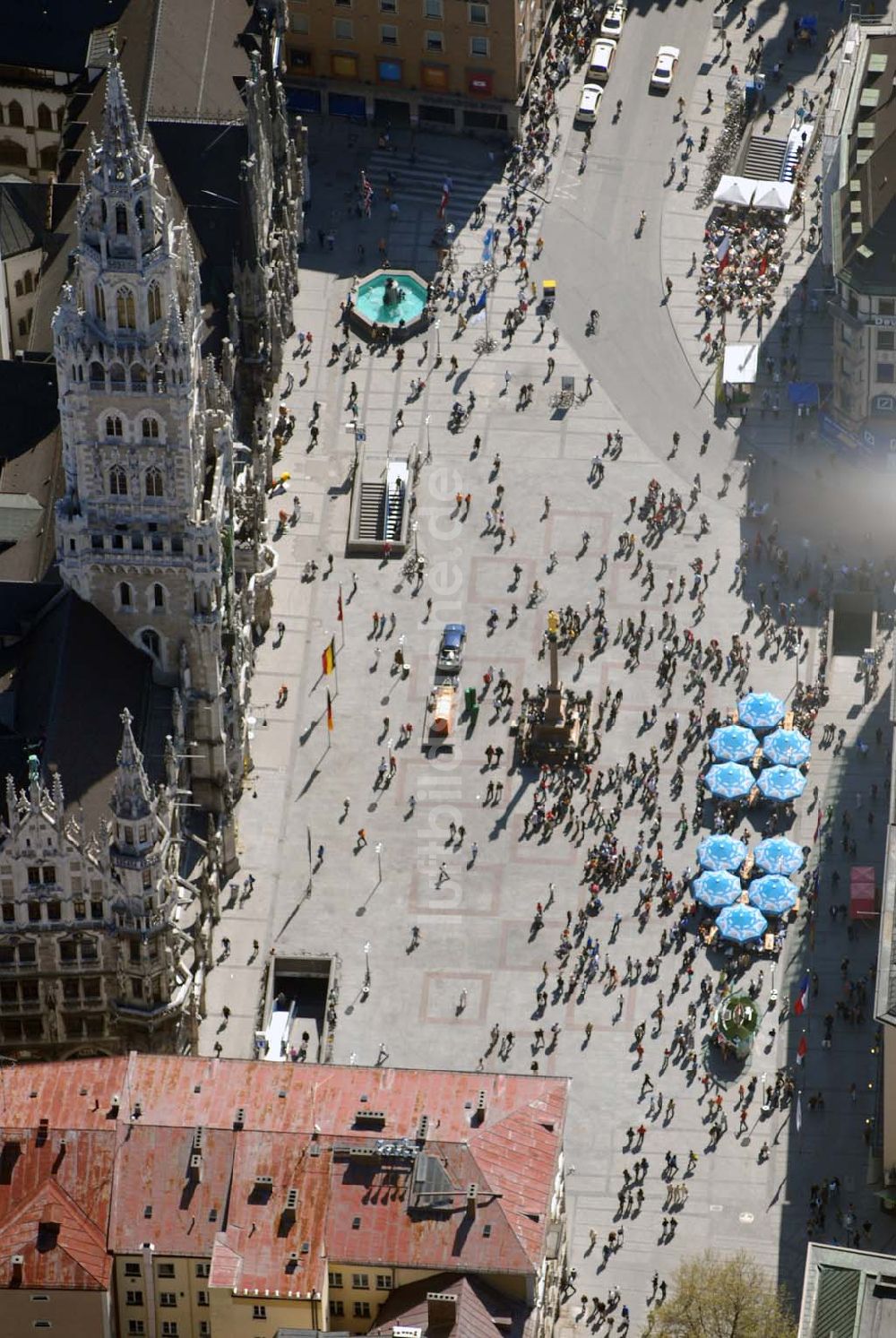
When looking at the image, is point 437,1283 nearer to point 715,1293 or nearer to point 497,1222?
point 497,1222

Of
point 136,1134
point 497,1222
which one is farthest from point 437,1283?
point 136,1134

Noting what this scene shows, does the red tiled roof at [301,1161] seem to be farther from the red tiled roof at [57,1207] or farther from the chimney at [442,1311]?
the chimney at [442,1311]

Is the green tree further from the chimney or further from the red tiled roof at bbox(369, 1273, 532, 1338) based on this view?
the chimney

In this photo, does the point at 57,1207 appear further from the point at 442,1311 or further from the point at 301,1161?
the point at 442,1311

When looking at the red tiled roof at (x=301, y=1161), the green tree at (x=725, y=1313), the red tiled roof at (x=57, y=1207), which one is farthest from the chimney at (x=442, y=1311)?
the green tree at (x=725, y=1313)

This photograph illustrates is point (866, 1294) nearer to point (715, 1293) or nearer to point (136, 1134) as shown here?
point (715, 1293)

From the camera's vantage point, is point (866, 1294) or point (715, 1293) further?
point (715, 1293)

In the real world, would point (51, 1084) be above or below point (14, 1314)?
above

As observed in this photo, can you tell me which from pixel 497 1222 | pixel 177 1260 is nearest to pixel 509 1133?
pixel 497 1222
